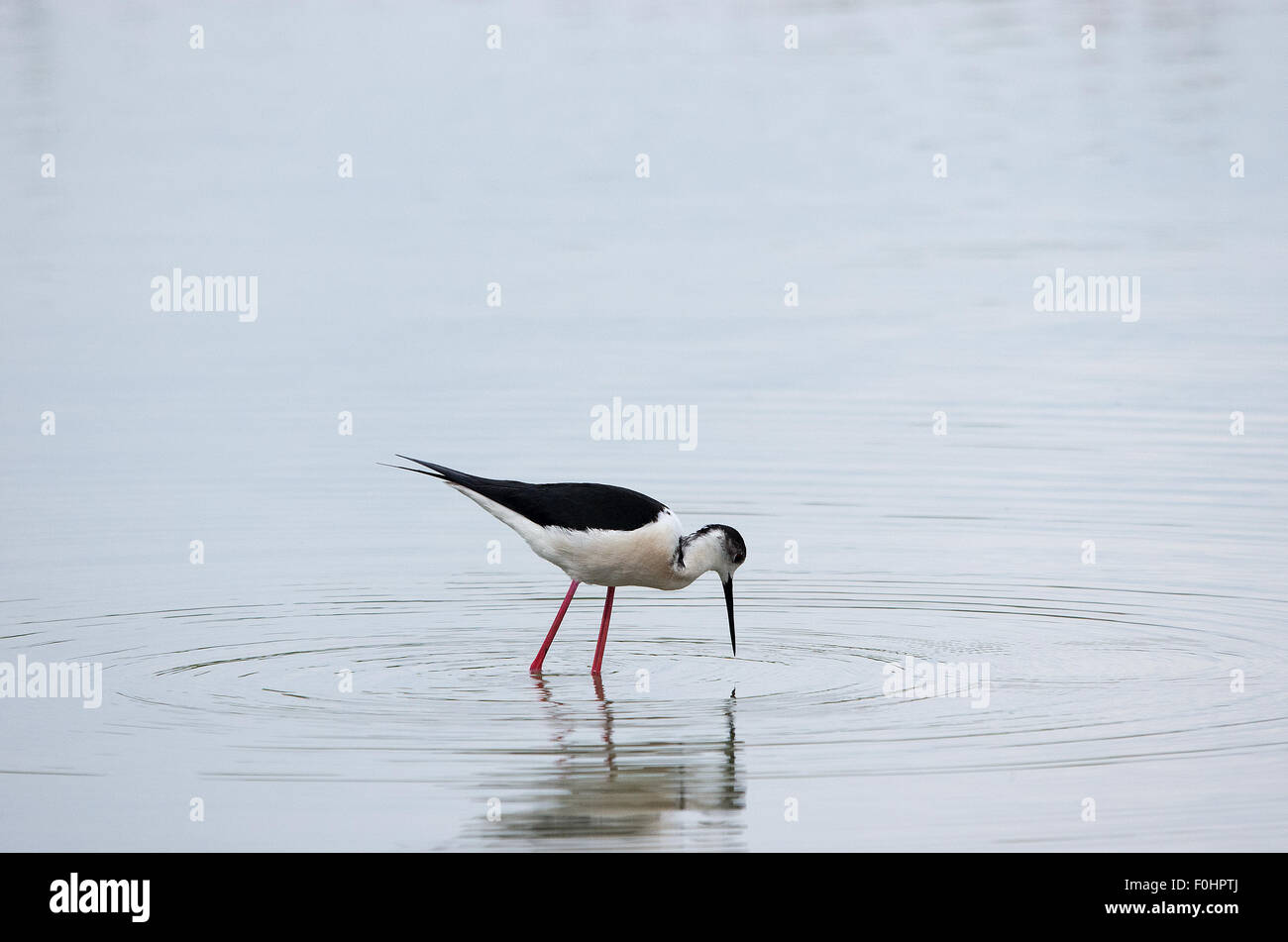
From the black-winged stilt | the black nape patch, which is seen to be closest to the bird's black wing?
the black-winged stilt

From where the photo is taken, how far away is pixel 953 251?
23.7 m

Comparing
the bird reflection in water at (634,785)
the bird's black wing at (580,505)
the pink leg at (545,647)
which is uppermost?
the bird's black wing at (580,505)

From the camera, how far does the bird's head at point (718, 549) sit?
12266 mm

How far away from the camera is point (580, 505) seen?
478 inches

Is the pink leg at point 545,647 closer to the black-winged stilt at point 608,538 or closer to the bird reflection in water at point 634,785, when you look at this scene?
the black-winged stilt at point 608,538

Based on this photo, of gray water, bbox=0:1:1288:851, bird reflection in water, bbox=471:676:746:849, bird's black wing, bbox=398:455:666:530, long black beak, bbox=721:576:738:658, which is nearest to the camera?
bird reflection in water, bbox=471:676:746:849

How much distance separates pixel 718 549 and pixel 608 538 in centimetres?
65

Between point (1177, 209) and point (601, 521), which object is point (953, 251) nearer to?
point (1177, 209)

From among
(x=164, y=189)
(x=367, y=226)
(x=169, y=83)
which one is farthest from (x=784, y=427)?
(x=169, y=83)

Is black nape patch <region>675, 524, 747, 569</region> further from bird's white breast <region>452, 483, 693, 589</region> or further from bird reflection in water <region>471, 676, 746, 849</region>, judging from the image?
bird reflection in water <region>471, 676, 746, 849</region>

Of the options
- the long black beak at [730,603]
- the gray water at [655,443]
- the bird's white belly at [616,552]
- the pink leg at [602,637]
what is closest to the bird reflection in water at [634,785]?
the gray water at [655,443]

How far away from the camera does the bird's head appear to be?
12.3m

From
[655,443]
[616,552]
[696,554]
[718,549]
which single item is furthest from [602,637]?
[655,443]

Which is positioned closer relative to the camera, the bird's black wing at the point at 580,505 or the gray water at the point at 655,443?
the gray water at the point at 655,443
